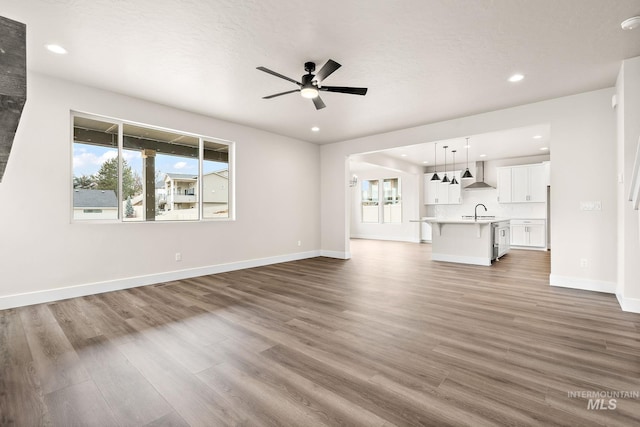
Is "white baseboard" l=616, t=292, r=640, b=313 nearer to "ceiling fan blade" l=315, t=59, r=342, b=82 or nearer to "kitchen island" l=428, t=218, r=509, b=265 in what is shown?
"kitchen island" l=428, t=218, r=509, b=265

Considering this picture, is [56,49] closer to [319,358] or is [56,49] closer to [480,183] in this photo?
[319,358]

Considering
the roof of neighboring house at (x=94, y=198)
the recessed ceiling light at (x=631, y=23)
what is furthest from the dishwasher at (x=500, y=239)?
the roof of neighboring house at (x=94, y=198)

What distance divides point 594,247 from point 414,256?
144 inches

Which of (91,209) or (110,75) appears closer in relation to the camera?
(110,75)

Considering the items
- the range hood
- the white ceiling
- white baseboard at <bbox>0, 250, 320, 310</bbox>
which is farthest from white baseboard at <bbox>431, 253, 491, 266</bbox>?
white baseboard at <bbox>0, 250, 320, 310</bbox>

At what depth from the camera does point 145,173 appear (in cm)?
470

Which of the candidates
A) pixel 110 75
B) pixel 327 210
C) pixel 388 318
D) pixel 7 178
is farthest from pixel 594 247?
pixel 7 178

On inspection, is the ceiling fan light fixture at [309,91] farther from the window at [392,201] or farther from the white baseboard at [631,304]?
the window at [392,201]

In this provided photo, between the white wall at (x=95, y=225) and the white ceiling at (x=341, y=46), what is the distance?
43cm

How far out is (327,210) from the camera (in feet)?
24.5

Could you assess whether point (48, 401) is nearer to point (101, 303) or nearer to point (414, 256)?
point (101, 303)

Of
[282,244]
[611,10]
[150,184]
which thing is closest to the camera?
[611,10]

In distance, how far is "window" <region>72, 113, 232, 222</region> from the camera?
4137mm

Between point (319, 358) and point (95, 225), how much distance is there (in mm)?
3767
